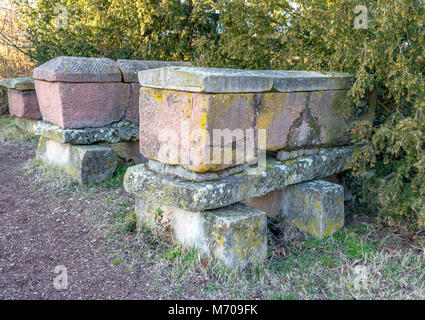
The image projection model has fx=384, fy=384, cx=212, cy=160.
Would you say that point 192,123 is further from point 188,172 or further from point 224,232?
point 224,232

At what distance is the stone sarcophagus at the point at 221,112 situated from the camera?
2.65m

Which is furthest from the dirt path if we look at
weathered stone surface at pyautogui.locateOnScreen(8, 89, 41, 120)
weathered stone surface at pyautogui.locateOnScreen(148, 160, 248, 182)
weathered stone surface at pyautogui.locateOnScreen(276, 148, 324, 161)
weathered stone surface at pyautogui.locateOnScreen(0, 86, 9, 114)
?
weathered stone surface at pyautogui.locateOnScreen(0, 86, 9, 114)

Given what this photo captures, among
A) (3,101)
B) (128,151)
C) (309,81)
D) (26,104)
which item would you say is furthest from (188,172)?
(3,101)

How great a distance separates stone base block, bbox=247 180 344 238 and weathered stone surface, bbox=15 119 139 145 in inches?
80.8

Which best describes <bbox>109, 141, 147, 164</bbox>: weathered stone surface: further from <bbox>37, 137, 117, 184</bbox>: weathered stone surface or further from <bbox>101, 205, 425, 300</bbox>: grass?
<bbox>101, 205, 425, 300</bbox>: grass

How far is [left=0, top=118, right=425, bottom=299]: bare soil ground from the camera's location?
2535 millimetres

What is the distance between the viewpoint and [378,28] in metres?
3.40

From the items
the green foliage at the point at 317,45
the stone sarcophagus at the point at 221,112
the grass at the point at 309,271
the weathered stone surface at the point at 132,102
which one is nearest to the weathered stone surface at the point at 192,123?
the stone sarcophagus at the point at 221,112

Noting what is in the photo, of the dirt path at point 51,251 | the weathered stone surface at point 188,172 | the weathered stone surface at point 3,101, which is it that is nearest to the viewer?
the dirt path at point 51,251

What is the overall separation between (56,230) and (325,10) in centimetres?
324

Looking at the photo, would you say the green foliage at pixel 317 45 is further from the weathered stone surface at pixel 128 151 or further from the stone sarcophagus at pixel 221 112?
the weathered stone surface at pixel 128 151

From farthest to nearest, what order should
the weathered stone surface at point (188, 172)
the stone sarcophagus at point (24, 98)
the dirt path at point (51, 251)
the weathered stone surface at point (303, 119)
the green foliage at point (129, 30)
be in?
the stone sarcophagus at point (24, 98)
the green foliage at point (129, 30)
the weathered stone surface at point (303, 119)
the weathered stone surface at point (188, 172)
the dirt path at point (51, 251)

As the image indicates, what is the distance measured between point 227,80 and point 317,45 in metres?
1.96

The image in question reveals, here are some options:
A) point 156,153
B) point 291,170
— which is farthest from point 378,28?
point 156,153
